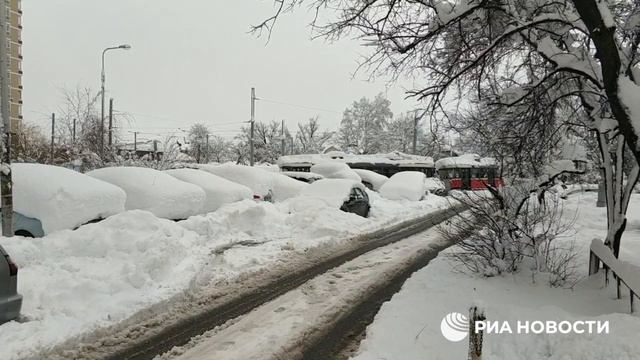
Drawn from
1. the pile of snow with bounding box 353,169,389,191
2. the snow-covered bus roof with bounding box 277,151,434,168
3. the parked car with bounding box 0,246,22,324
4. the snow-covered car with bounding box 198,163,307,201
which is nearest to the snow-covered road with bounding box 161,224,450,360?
the parked car with bounding box 0,246,22,324

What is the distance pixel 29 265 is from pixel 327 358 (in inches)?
172

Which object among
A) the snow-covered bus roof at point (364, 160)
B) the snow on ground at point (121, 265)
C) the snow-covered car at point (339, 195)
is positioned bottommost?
the snow on ground at point (121, 265)

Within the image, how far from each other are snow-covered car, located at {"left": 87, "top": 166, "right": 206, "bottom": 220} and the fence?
8817 millimetres

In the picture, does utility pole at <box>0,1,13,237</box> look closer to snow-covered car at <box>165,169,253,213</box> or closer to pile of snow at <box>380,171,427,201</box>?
snow-covered car at <box>165,169,253,213</box>

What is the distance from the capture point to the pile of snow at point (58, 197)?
8438 millimetres

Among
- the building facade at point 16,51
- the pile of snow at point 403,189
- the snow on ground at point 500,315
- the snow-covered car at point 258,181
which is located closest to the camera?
the snow on ground at point 500,315

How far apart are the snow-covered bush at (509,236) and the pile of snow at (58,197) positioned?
6.69 metres

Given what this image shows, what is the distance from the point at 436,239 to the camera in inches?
554

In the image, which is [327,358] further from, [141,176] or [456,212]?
[141,176]

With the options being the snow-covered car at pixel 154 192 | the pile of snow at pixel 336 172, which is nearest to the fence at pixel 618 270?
the snow-covered car at pixel 154 192

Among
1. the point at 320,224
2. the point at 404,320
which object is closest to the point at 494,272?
the point at 404,320

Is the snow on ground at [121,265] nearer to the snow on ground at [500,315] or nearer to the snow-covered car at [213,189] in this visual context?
the snow-covered car at [213,189]

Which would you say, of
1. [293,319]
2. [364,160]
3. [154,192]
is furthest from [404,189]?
[364,160]

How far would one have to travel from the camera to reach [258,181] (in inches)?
677
